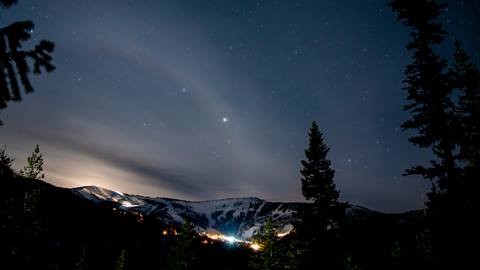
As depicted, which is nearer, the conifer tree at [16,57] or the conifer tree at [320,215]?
the conifer tree at [16,57]

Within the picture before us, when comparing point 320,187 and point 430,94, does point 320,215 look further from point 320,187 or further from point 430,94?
point 430,94

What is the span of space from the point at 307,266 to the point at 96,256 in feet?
303

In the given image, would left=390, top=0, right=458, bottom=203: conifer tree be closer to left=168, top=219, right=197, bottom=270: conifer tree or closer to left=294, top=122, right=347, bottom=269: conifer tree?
left=294, top=122, right=347, bottom=269: conifer tree

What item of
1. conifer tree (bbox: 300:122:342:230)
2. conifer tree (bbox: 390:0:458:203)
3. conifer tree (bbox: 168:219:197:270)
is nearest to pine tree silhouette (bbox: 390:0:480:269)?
conifer tree (bbox: 390:0:458:203)

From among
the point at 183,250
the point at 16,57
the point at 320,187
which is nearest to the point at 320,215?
the point at 320,187

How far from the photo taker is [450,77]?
55.2 feet

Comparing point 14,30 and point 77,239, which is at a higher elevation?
point 14,30

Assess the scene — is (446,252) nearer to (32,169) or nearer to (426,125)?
(426,125)

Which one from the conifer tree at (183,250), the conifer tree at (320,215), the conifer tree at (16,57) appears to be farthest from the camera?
the conifer tree at (183,250)

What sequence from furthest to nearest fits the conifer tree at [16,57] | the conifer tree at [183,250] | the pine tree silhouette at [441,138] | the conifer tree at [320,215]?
the conifer tree at [183,250] → the conifer tree at [320,215] → the pine tree silhouette at [441,138] → the conifer tree at [16,57]

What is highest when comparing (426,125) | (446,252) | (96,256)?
(426,125)

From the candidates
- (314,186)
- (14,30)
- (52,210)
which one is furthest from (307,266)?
(52,210)

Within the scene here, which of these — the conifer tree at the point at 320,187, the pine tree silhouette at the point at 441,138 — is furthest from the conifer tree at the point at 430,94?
the conifer tree at the point at 320,187

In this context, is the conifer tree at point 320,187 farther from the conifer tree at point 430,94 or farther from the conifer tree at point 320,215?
the conifer tree at point 430,94
